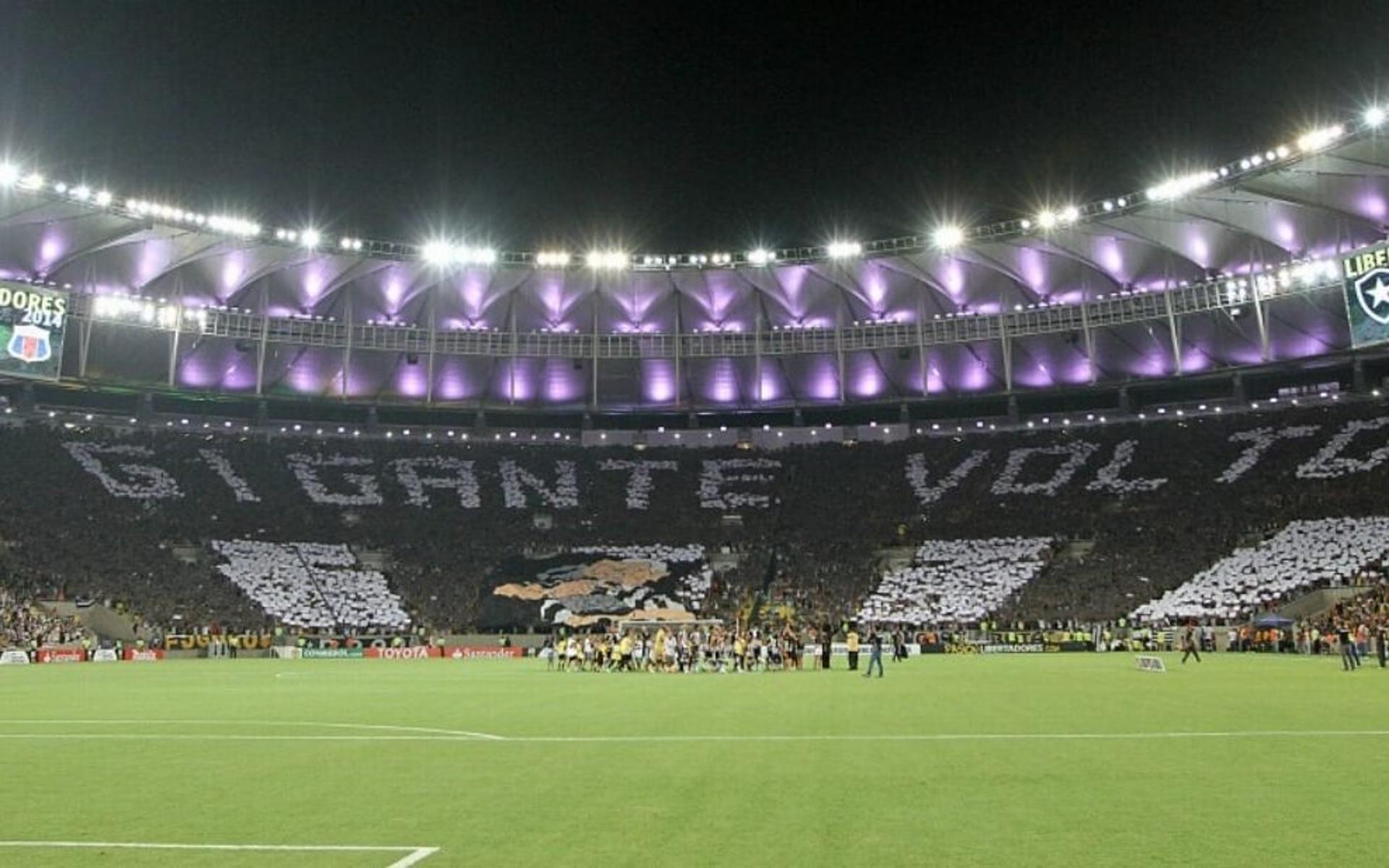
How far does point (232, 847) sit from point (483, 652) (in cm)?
4838

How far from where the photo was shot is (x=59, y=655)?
149 feet

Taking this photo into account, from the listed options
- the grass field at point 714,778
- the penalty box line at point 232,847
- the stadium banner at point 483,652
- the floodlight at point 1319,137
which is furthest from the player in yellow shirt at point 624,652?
the floodlight at point 1319,137

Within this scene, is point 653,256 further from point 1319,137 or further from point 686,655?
point 1319,137

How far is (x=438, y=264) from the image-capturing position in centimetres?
6306

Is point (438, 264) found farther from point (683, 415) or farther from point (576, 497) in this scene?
point (683, 415)

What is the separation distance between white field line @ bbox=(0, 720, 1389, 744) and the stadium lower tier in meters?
39.8

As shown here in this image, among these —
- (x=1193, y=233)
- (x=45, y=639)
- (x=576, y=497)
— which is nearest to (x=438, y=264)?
(x=576, y=497)

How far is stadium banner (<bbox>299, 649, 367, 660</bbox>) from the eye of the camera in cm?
5041

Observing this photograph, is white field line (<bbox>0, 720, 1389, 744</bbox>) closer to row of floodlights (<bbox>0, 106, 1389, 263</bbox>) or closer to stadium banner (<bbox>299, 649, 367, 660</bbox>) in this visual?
stadium banner (<bbox>299, 649, 367, 660</bbox>)

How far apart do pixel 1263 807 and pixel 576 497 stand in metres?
63.9

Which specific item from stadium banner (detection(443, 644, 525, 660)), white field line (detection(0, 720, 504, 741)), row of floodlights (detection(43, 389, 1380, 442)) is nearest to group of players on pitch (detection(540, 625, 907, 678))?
stadium banner (detection(443, 644, 525, 660))

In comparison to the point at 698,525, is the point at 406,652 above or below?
below

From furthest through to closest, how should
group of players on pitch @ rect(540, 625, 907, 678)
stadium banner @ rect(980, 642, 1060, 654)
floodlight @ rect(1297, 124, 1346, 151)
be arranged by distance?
1. stadium banner @ rect(980, 642, 1060, 654)
2. floodlight @ rect(1297, 124, 1346, 151)
3. group of players on pitch @ rect(540, 625, 907, 678)

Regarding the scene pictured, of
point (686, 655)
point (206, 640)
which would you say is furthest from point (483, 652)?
point (686, 655)
